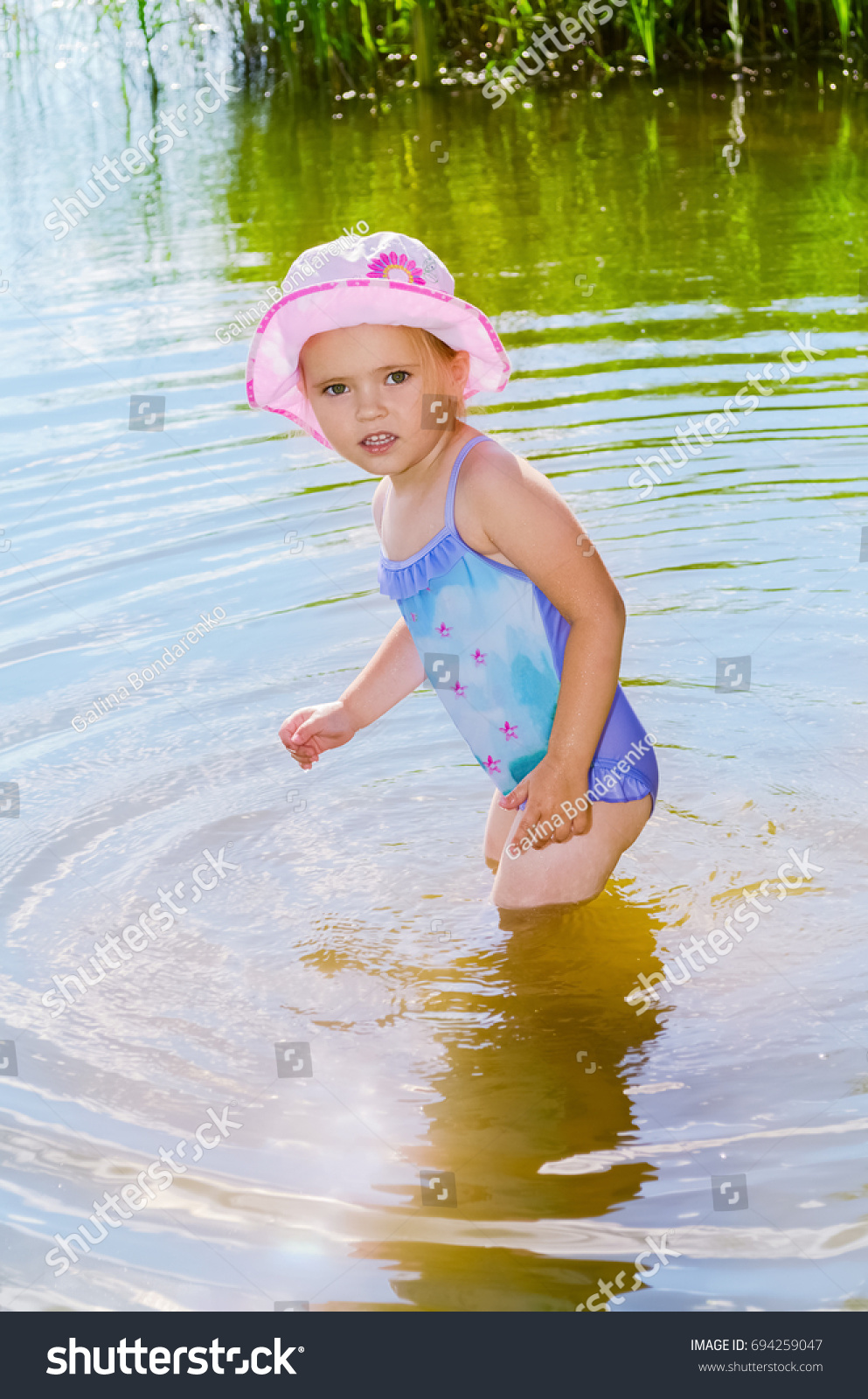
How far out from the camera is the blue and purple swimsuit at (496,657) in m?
2.95

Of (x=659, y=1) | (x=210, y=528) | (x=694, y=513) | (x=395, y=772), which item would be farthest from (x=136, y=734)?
(x=659, y=1)

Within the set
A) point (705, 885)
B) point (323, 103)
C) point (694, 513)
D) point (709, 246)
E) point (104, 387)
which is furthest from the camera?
point (323, 103)

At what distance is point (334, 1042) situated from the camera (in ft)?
9.32

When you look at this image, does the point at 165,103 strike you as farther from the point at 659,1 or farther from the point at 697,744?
the point at 697,744

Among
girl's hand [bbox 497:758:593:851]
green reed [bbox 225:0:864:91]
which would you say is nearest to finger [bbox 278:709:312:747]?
girl's hand [bbox 497:758:593:851]

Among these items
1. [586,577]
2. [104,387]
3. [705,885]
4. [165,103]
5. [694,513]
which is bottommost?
[705,885]

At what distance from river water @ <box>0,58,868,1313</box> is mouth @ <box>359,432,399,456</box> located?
0.98 meters

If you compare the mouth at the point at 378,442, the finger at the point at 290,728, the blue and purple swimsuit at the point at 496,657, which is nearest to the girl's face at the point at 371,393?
the mouth at the point at 378,442

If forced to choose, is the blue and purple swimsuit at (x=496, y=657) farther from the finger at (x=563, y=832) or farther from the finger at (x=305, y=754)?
the finger at (x=305, y=754)

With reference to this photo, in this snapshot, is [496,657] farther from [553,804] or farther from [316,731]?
[316,731]

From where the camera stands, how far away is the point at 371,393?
2.80 metres

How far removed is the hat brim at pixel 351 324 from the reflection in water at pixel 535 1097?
1.10m

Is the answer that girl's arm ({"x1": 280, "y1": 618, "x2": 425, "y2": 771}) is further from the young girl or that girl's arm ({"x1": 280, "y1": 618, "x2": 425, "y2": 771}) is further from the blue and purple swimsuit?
the blue and purple swimsuit
